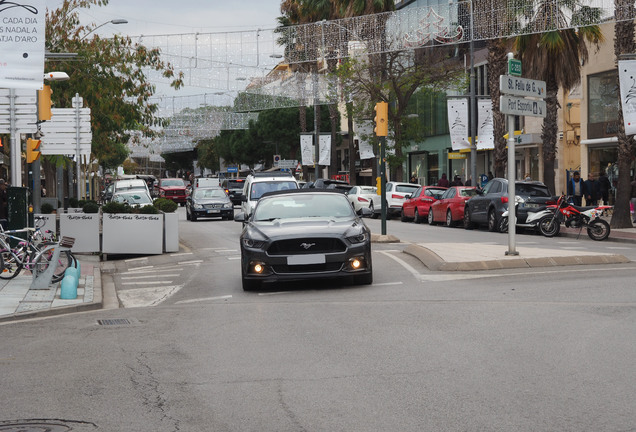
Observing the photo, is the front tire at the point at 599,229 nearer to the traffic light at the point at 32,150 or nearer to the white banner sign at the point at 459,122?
the white banner sign at the point at 459,122

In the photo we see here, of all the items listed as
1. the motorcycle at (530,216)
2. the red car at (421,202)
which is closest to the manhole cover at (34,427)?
the motorcycle at (530,216)

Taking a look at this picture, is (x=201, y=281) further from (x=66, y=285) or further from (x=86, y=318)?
(x=86, y=318)

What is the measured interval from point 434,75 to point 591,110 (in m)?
10.4

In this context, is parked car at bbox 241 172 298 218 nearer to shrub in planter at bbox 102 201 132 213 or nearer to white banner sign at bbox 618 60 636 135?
shrub in planter at bbox 102 201 132 213

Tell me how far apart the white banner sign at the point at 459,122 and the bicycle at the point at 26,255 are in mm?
25314

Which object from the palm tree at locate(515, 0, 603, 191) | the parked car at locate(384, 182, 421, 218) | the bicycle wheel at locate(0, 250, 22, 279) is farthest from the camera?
the parked car at locate(384, 182, 421, 218)

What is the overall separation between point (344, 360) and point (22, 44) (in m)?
8.42

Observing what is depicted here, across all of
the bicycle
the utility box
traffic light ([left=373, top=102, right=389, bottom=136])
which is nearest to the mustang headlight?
the bicycle

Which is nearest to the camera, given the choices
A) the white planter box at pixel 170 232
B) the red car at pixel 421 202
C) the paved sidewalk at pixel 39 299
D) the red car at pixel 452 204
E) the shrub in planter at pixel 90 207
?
the paved sidewalk at pixel 39 299

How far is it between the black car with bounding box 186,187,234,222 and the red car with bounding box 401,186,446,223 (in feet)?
25.5

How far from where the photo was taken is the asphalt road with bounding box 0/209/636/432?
632cm

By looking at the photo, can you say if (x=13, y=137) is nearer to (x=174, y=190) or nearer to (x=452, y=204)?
(x=452, y=204)

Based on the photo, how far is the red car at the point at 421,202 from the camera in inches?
1503

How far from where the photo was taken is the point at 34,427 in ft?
20.3
